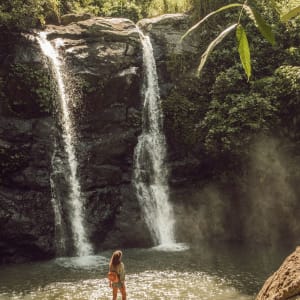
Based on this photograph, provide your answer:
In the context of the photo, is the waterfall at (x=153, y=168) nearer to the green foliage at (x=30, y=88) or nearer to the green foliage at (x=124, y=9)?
the green foliage at (x=30, y=88)

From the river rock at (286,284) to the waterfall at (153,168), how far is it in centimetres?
1180

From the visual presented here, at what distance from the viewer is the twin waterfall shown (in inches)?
623

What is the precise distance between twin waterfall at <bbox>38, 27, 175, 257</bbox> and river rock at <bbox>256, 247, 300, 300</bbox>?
37.3 feet

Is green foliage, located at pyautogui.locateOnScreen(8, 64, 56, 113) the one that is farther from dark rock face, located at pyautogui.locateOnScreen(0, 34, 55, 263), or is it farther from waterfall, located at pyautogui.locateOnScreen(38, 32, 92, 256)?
waterfall, located at pyautogui.locateOnScreen(38, 32, 92, 256)

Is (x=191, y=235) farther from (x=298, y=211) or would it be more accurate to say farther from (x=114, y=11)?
(x=114, y=11)

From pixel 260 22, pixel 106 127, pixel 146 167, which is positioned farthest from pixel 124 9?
pixel 260 22

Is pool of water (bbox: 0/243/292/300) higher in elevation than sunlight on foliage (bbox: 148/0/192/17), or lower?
lower

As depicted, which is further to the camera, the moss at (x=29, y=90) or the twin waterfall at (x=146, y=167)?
the twin waterfall at (x=146, y=167)

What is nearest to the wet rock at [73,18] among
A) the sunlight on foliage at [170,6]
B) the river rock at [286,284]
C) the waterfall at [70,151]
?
the waterfall at [70,151]

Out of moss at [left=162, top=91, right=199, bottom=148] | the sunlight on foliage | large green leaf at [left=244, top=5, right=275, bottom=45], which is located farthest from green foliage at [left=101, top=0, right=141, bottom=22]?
large green leaf at [left=244, top=5, right=275, bottom=45]

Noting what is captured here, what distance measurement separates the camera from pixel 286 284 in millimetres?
4297

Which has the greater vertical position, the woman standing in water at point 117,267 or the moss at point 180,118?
the moss at point 180,118

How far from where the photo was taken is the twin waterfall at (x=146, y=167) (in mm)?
15820

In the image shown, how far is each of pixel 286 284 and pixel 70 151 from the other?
1304cm
